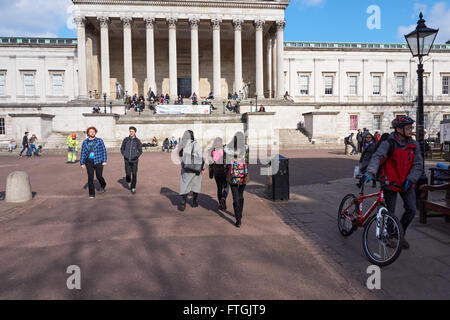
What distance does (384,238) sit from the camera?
4.36m

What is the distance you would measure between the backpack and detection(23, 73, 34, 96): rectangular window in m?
46.6

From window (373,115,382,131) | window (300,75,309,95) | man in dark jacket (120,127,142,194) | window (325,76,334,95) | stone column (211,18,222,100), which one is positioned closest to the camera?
man in dark jacket (120,127,142,194)

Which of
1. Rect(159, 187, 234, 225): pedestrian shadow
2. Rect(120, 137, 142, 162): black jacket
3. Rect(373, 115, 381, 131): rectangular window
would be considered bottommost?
Rect(159, 187, 234, 225): pedestrian shadow

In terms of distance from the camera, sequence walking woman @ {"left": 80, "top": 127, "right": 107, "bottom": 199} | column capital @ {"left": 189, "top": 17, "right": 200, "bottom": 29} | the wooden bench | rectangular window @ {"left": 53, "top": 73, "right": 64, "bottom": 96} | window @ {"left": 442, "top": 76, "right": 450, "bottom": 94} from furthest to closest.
Answer: 1. window @ {"left": 442, "top": 76, "right": 450, "bottom": 94}
2. rectangular window @ {"left": 53, "top": 73, "right": 64, "bottom": 96}
3. column capital @ {"left": 189, "top": 17, "right": 200, "bottom": 29}
4. walking woman @ {"left": 80, "top": 127, "right": 107, "bottom": 199}
5. the wooden bench

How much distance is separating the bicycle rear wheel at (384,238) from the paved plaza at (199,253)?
Answer: 156 millimetres

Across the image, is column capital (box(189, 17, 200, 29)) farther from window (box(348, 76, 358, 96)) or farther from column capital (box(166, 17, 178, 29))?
window (box(348, 76, 358, 96))

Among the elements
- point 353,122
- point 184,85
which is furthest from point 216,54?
point 353,122

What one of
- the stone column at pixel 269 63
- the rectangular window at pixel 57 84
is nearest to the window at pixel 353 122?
the stone column at pixel 269 63

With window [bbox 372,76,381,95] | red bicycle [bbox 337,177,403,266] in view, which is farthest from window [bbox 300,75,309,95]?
red bicycle [bbox 337,177,403,266]

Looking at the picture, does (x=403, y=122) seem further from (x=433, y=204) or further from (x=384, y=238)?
(x=433, y=204)

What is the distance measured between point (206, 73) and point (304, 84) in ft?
48.5

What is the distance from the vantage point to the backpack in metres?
6.22
